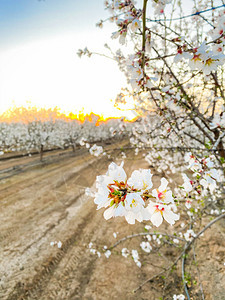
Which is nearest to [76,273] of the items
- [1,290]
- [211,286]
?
[1,290]

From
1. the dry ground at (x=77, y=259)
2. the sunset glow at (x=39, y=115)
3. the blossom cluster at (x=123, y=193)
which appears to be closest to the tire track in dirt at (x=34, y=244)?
the dry ground at (x=77, y=259)

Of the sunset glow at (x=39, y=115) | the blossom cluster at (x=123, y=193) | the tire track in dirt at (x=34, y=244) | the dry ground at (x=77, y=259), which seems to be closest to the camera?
the blossom cluster at (x=123, y=193)

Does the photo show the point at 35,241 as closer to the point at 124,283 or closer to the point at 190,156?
the point at 124,283

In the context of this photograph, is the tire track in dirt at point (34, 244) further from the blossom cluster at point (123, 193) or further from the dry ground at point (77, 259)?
the blossom cluster at point (123, 193)

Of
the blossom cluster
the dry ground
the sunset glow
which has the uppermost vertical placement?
the sunset glow

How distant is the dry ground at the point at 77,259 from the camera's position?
335 cm

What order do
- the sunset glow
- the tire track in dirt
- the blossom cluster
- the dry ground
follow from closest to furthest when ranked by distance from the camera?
the blossom cluster < the dry ground < the tire track in dirt < the sunset glow

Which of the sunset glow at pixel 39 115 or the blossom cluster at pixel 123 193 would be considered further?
the sunset glow at pixel 39 115

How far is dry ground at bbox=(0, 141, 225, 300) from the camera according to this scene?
3.35m

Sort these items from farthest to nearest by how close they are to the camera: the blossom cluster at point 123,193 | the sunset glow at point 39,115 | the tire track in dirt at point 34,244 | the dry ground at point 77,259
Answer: the sunset glow at point 39,115, the tire track in dirt at point 34,244, the dry ground at point 77,259, the blossom cluster at point 123,193

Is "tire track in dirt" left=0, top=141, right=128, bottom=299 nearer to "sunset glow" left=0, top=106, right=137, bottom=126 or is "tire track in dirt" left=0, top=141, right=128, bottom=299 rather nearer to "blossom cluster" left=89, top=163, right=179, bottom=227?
"blossom cluster" left=89, top=163, right=179, bottom=227

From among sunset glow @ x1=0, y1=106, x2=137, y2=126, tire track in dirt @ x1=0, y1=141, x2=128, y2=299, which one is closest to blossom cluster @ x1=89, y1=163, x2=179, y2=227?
tire track in dirt @ x1=0, y1=141, x2=128, y2=299

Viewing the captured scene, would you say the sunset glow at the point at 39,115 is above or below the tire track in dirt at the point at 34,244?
above

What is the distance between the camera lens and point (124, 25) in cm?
130
